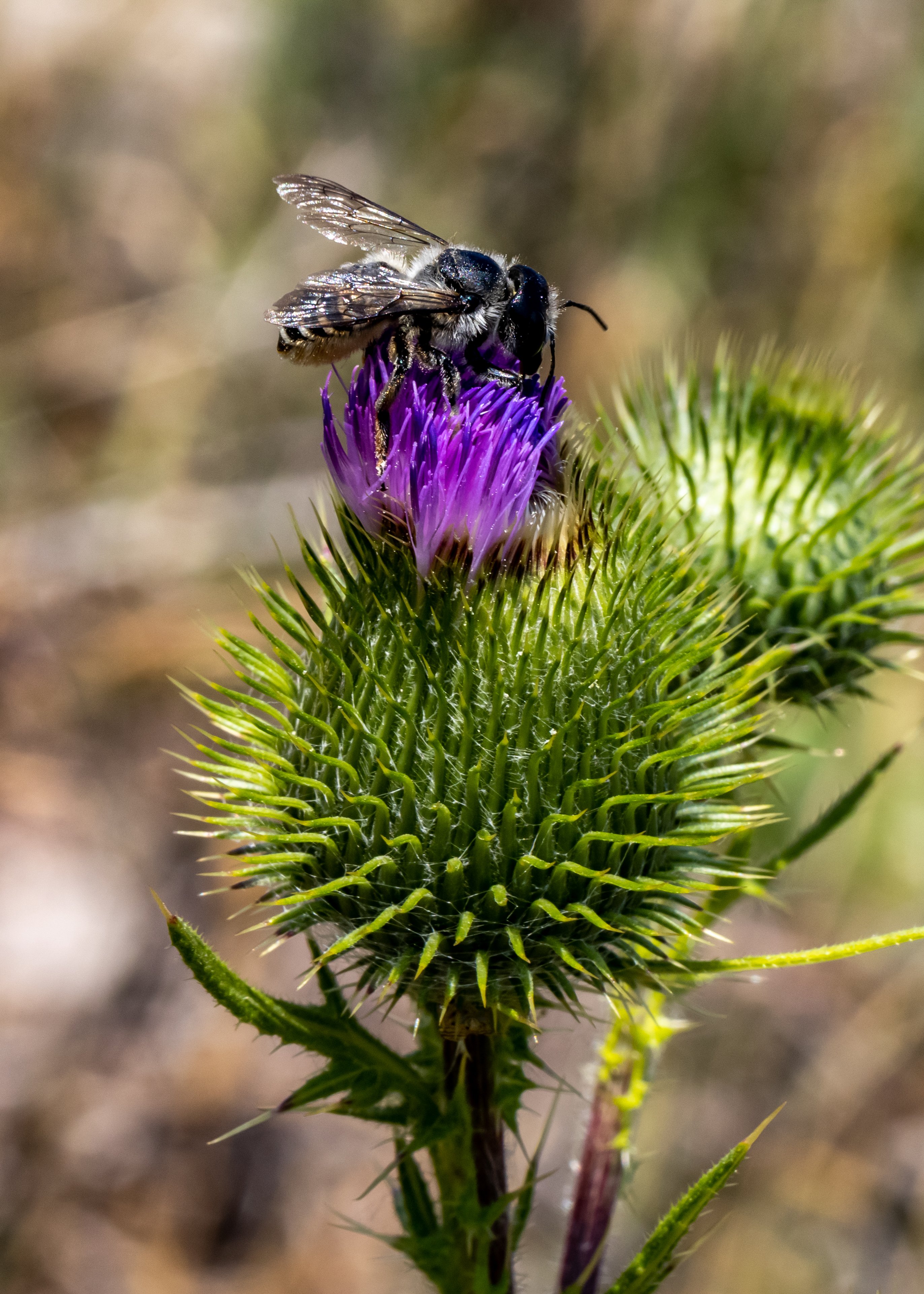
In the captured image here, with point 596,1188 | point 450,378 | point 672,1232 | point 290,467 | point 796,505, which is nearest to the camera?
point 672,1232

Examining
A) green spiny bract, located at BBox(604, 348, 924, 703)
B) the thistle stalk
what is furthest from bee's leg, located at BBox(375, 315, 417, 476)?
the thistle stalk

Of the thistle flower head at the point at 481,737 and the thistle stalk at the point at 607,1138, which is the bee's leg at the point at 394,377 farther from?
the thistle stalk at the point at 607,1138

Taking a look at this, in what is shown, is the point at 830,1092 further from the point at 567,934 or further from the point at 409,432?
the point at 409,432

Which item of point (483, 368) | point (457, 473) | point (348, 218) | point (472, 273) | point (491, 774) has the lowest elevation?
point (491, 774)

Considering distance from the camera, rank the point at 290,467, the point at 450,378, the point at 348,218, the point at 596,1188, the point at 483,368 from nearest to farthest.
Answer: the point at 450,378 → the point at 483,368 → the point at 596,1188 → the point at 348,218 → the point at 290,467

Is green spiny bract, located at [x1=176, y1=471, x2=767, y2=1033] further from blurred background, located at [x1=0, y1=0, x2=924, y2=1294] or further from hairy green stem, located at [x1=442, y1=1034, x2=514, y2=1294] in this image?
blurred background, located at [x1=0, y1=0, x2=924, y2=1294]

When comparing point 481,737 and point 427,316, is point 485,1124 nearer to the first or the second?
point 481,737

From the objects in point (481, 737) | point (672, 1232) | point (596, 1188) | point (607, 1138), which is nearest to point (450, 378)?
point (481, 737)
